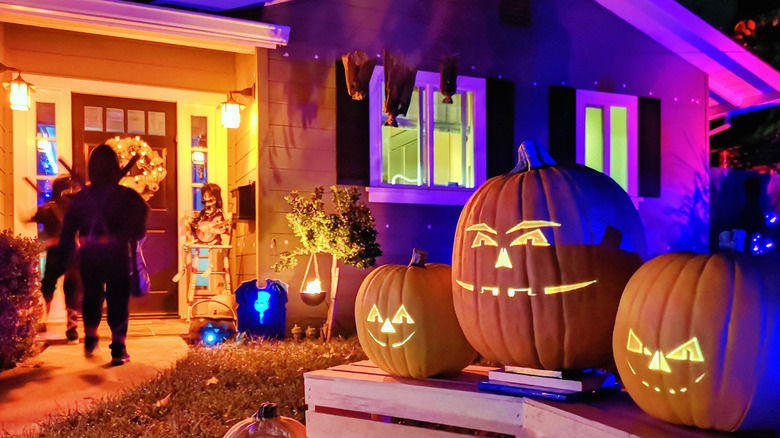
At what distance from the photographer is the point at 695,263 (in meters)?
1.56

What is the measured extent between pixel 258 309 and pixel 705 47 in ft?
22.0

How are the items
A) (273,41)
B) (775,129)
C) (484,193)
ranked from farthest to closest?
1. (775,129)
2. (273,41)
3. (484,193)

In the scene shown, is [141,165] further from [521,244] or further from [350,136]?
Result: [521,244]

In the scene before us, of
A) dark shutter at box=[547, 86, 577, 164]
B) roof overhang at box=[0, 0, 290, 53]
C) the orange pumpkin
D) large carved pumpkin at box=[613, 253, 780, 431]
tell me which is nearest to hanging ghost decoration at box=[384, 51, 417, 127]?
roof overhang at box=[0, 0, 290, 53]

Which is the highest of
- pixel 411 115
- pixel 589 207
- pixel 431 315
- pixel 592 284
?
pixel 411 115

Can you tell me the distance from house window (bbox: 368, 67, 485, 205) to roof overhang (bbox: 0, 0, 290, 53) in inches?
52.8

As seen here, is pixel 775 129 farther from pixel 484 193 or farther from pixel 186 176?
pixel 484 193

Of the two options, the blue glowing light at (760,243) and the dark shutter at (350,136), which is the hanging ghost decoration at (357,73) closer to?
the dark shutter at (350,136)

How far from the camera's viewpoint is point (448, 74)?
6.52 m

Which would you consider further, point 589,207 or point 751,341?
point 589,207

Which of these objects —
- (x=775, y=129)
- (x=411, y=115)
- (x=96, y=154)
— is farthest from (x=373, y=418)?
(x=775, y=129)

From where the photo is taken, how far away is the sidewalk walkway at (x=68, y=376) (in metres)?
3.44

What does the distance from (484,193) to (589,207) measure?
0.38 meters

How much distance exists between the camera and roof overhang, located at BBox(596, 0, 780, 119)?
301 inches
